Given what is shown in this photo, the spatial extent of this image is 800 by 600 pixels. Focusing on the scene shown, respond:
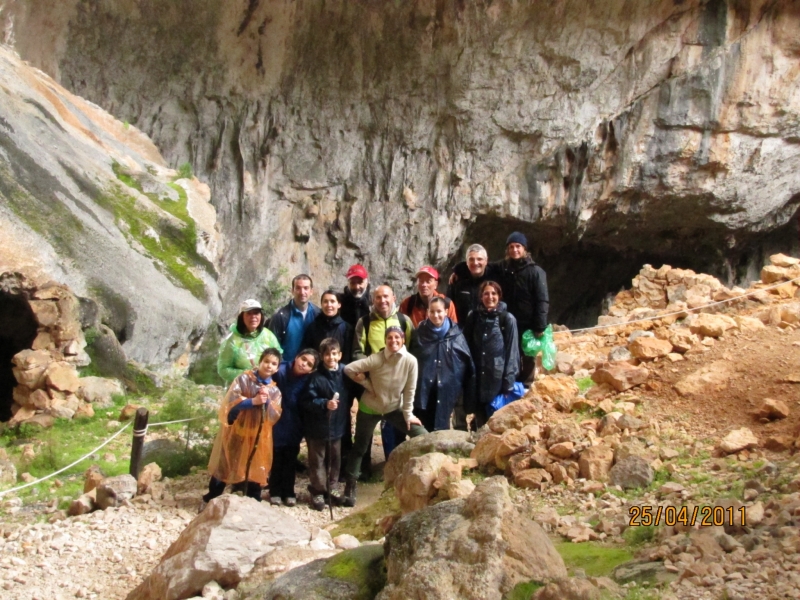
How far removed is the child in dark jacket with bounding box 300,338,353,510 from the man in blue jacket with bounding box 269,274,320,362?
0.52 m

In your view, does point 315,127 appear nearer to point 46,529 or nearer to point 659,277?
point 659,277

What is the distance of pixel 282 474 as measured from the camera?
5.23m

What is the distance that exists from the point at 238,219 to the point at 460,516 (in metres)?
12.8

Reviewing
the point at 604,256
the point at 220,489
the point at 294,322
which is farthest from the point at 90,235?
the point at 604,256

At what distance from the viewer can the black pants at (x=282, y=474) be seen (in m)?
5.20

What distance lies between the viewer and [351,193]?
1551 cm

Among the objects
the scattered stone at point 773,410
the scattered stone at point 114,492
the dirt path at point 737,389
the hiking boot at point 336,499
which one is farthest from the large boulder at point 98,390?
the scattered stone at point 773,410

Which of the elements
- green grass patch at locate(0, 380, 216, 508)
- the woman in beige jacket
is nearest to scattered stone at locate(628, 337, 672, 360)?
the woman in beige jacket

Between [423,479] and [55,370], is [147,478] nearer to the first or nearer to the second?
[423,479]

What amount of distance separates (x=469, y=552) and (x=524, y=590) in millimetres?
221

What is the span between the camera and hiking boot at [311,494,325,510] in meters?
5.11

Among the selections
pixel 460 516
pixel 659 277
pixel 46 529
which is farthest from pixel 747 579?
pixel 659 277

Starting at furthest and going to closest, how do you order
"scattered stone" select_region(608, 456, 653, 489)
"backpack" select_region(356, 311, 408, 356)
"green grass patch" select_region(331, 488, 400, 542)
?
"backpack" select_region(356, 311, 408, 356)
"green grass patch" select_region(331, 488, 400, 542)
"scattered stone" select_region(608, 456, 653, 489)
